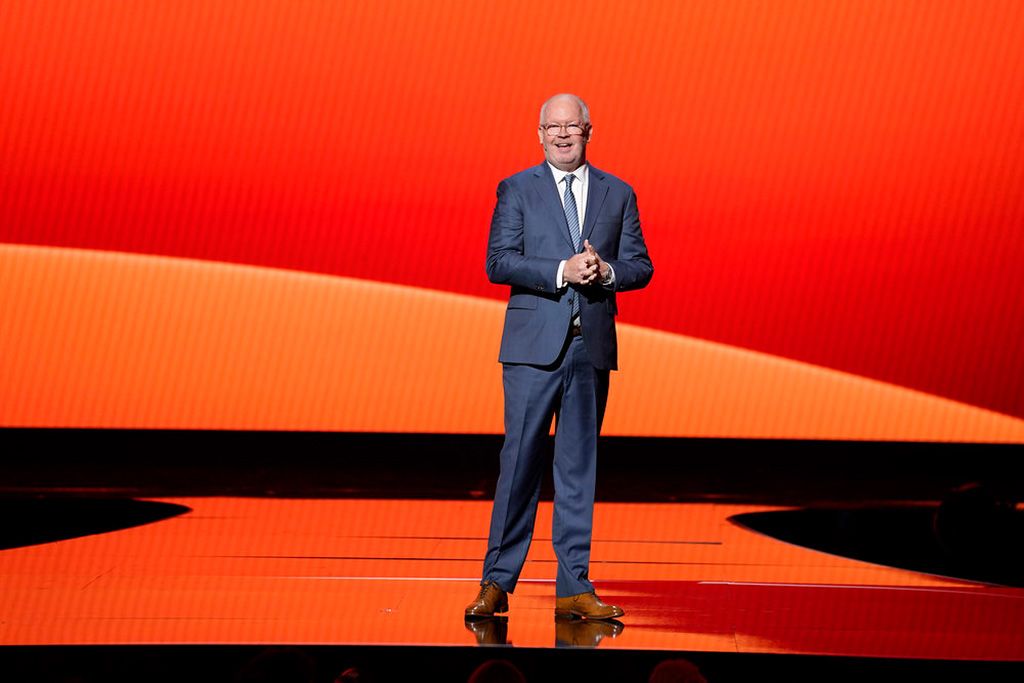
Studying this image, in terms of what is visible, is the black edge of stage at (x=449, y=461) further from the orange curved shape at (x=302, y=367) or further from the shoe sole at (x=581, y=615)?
the shoe sole at (x=581, y=615)

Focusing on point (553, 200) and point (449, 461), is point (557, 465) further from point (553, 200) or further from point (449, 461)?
point (449, 461)

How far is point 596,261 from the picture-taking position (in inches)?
86.5

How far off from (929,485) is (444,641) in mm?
3554

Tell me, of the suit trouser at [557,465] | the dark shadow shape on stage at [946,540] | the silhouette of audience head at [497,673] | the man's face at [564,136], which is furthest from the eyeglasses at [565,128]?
the dark shadow shape on stage at [946,540]

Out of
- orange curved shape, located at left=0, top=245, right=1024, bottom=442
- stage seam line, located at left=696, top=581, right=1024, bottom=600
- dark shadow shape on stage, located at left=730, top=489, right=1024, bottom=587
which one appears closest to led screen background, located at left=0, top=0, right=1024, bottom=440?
orange curved shape, located at left=0, top=245, right=1024, bottom=442

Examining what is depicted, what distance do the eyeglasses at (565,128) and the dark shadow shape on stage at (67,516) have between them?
1.95m

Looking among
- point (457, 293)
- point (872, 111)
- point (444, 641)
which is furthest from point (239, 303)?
point (444, 641)

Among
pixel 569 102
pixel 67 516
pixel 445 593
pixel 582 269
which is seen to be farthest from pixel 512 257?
pixel 67 516

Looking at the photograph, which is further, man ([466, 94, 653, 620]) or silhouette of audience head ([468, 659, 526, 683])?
man ([466, 94, 653, 620])

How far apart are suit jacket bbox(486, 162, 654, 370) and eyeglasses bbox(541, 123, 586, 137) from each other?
0.32ft

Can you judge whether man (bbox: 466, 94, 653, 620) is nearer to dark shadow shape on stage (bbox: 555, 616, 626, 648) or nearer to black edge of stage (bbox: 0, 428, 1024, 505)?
dark shadow shape on stage (bbox: 555, 616, 626, 648)

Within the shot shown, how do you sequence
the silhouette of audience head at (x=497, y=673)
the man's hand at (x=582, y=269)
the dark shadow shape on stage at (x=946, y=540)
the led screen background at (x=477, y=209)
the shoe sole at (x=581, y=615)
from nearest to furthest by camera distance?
the silhouette of audience head at (x=497, y=673) → the man's hand at (x=582, y=269) → the shoe sole at (x=581, y=615) → the dark shadow shape on stage at (x=946, y=540) → the led screen background at (x=477, y=209)

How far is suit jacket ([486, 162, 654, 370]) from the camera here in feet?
7.57

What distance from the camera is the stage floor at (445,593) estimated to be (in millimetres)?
2119
